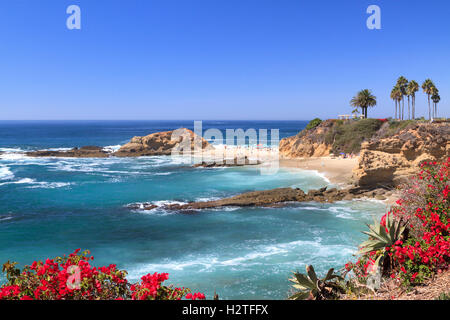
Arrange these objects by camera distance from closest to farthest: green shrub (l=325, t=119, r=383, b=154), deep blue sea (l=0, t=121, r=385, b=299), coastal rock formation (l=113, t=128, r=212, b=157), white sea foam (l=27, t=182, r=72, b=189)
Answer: deep blue sea (l=0, t=121, r=385, b=299) → white sea foam (l=27, t=182, r=72, b=189) → green shrub (l=325, t=119, r=383, b=154) → coastal rock formation (l=113, t=128, r=212, b=157)

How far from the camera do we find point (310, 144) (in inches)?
2003

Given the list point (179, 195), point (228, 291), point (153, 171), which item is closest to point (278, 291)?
point (228, 291)

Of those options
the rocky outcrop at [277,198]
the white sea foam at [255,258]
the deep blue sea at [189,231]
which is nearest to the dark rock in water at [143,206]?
the rocky outcrop at [277,198]

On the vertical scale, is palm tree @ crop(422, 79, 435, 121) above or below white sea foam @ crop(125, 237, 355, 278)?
above

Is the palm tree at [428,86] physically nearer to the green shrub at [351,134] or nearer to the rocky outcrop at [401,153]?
the green shrub at [351,134]

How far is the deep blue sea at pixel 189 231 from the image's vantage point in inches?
588

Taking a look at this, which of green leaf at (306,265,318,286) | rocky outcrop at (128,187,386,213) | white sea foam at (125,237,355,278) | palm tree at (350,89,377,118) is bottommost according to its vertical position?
white sea foam at (125,237,355,278)

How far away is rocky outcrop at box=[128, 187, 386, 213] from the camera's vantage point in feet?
84.6

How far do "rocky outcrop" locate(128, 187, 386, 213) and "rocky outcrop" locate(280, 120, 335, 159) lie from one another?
72.7 ft

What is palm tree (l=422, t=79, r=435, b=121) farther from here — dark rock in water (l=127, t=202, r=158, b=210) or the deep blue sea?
dark rock in water (l=127, t=202, r=158, b=210)

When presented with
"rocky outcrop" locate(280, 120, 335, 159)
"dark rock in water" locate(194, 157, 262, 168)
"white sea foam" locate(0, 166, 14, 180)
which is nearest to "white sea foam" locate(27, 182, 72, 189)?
"white sea foam" locate(0, 166, 14, 180)

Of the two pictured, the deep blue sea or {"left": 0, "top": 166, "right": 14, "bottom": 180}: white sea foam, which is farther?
{"left": 0, "top": 166, "right": 14, "bottom": 180}: white sea foam

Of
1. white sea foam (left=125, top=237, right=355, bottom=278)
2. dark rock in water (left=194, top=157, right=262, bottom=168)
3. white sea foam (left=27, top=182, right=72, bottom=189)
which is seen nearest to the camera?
white sea foam (left=125, top=237, right=355, bottom=278)
